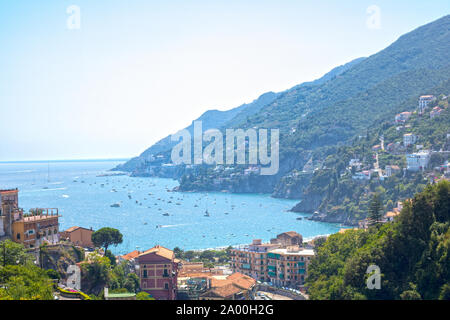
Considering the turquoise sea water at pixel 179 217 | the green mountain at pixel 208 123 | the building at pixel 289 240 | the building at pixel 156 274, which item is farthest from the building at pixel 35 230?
the green mountain at pixel 208 123

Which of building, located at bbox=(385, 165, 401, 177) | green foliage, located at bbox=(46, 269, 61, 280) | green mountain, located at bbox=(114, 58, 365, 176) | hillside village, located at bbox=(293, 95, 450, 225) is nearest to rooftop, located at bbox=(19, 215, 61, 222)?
green foliage, located at bbox=(46, 269, 61, 280)

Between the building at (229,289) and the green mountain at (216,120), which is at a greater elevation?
the green mountain at (216,120)

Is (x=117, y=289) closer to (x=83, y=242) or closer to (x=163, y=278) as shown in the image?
(x=163, y=278)

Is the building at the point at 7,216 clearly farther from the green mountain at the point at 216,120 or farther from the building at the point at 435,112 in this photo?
the green mountain at the point at 216,120

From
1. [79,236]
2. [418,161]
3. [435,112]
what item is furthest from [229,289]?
[435,112]

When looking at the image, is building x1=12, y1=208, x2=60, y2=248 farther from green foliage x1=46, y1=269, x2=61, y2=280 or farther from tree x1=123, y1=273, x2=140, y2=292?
tree x1=123, y1=273, x2=140, y2=292
